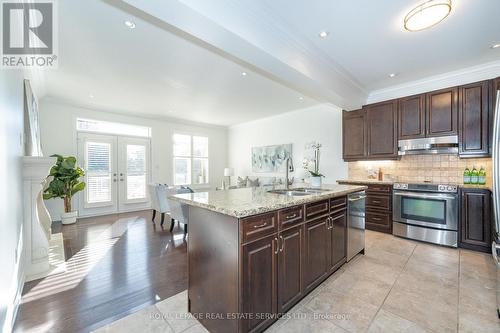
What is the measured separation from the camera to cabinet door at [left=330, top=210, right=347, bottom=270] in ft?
7.78

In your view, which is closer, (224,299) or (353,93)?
(224,299)

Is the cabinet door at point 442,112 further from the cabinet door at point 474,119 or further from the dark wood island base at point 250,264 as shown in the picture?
the dark wood island base at point 250,264

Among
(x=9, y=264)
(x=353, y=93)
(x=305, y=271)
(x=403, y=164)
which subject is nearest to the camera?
(x=9, y=264)

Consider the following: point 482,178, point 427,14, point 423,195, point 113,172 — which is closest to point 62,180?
point 113,172

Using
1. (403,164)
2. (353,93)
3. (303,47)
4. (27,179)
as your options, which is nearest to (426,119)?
(403,164)

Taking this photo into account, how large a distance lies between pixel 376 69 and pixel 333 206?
2507mm

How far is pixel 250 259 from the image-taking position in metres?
1.45

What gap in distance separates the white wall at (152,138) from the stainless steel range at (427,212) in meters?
5.94

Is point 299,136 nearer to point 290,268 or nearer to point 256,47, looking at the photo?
point 256,47

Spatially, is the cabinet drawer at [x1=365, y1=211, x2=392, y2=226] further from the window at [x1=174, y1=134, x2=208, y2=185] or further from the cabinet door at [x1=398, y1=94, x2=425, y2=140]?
the window at [x1=174, y1=134, x2=208, y2=185]

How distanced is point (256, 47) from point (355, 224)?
8.09ft

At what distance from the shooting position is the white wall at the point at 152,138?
197 inches

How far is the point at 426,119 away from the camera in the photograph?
146 inches

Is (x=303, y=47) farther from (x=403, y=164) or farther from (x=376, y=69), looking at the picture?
(x=403, y=164)
